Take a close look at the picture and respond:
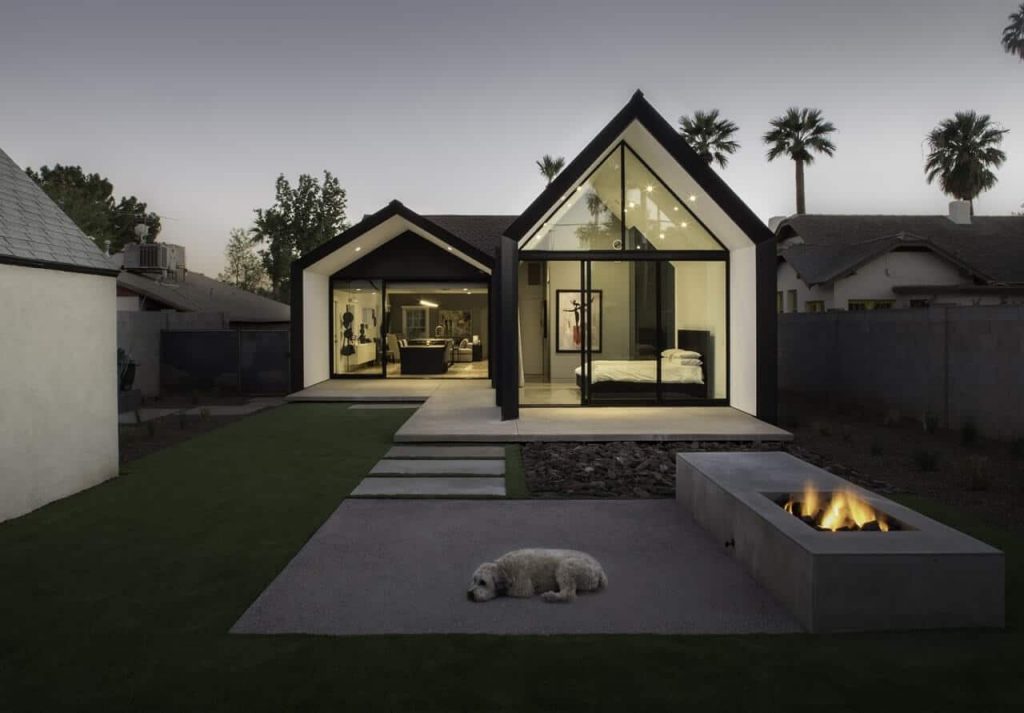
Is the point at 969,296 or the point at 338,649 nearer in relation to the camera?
the point at 338,649

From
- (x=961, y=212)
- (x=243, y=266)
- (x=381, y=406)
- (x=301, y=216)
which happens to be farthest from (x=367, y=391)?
(x=243, y=266)

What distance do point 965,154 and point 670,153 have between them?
99.0ft

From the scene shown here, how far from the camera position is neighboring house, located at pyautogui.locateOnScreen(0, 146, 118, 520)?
578 cm

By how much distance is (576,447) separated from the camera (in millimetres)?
8719

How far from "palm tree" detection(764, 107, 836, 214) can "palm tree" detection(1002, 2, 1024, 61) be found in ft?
34.7

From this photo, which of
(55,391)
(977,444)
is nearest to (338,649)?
(55,391)

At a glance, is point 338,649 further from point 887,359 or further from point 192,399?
point 192,399

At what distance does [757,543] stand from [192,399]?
13555 millimetres

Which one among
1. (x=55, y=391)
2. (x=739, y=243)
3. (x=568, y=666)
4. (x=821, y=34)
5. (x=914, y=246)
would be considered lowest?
(x=568, y=666)

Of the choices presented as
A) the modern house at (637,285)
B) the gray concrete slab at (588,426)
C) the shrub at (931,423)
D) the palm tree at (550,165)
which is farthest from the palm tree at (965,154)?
the gray concrete slab at (588,426)

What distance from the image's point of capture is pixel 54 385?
20.6ft

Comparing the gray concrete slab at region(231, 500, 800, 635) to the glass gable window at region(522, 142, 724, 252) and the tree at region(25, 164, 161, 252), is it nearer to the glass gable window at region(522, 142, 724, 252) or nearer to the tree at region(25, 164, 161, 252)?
the glass gable window at region(522, 142, 724, 252)

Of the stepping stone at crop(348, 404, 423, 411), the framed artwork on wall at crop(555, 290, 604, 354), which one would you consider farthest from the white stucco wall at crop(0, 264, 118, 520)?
the framed artwork on wall at crop(555, 290, 604, 354)

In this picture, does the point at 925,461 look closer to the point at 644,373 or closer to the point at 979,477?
the point at 979,477
